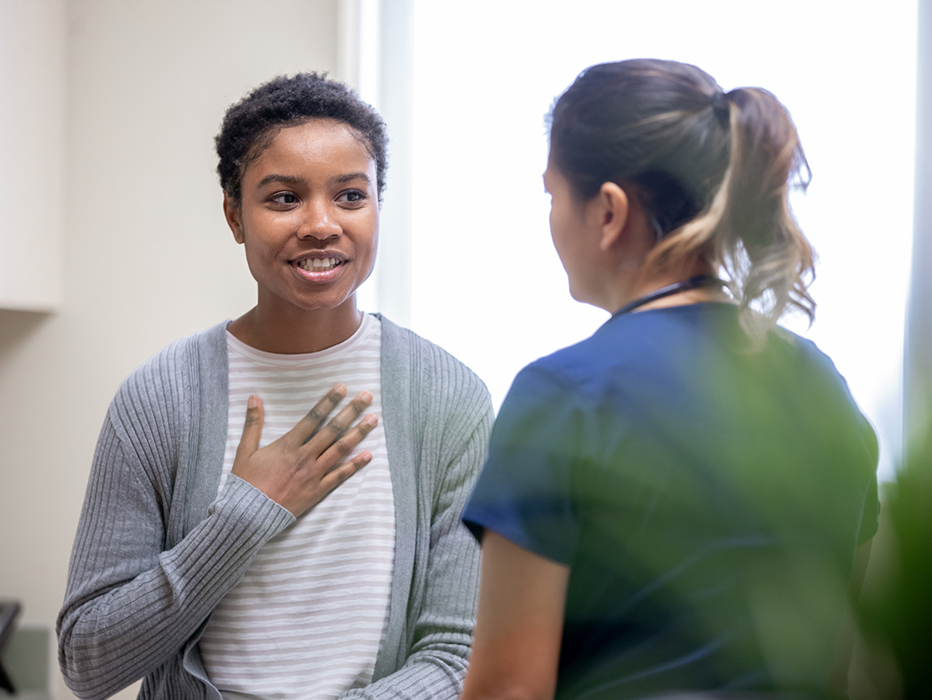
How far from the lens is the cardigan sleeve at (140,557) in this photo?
872mm

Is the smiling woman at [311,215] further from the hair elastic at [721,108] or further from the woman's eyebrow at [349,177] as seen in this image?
the hair elastic at [721,108]

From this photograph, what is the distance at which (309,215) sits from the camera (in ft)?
3.07

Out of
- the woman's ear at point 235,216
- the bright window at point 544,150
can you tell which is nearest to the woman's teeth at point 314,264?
the woman's ear at point 235,216

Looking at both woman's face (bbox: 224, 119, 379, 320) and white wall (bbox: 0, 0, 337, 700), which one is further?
white wall (bbox: 0, 0, 337, 700)

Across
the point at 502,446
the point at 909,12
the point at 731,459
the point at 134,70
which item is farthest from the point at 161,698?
the point at 909,12

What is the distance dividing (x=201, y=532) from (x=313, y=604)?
0.16 meters

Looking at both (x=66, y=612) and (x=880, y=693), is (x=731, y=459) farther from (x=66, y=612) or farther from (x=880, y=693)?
(x=66, y=612)

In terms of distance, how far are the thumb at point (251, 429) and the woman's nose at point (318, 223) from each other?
213 millimetres

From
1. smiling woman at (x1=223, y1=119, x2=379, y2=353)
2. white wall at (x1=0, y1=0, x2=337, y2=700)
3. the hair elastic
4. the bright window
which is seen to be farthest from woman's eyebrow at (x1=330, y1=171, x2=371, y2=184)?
white wall at (x1=0, y1=0, x2=337, y2=700)

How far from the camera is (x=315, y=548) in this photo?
3.09ft

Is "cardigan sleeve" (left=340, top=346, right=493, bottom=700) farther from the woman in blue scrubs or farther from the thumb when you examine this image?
the woman in blue scrubs

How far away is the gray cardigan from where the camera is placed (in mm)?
877

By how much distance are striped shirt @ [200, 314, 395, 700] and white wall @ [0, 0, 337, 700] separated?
2.21 feet

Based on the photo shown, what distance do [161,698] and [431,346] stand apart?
53 cm
